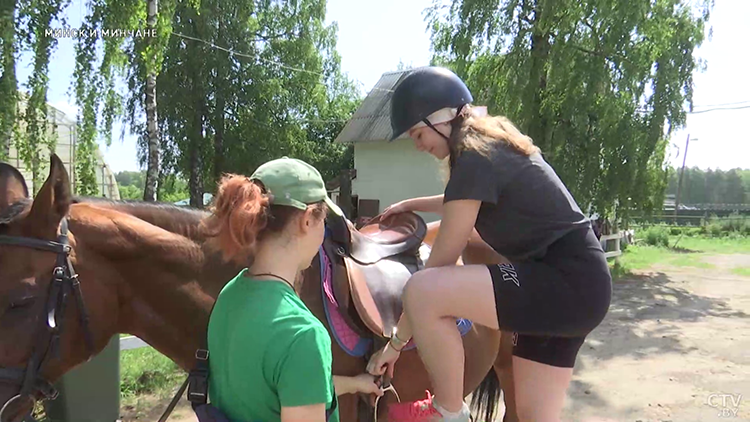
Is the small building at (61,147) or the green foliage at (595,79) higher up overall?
the green foliage at (595,79)

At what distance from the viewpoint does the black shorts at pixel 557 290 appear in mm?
1834

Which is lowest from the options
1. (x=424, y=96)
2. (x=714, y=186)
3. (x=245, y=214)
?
(x=245, y=214)

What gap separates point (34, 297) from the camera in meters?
1.68

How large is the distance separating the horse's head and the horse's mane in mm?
326

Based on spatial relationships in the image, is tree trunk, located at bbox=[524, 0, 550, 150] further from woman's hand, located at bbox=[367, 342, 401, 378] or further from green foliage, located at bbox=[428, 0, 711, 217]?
woman's hand, located at bbox=[367, 342, 401, 378]

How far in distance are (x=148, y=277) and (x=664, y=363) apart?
558cm

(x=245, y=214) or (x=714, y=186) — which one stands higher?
(x=714, y=186)

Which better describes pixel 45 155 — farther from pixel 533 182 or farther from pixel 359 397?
pixel 533 182

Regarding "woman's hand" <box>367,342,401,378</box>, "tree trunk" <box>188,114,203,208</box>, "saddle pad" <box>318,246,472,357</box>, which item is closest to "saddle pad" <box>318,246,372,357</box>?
"saddle pad" <box>318,246,472,357</box>

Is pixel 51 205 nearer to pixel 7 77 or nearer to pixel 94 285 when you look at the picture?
pixel 94 285

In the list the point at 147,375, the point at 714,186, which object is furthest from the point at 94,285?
the point at 714,186

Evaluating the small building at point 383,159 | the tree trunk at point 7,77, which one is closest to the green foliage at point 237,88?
the small building at point 383,159

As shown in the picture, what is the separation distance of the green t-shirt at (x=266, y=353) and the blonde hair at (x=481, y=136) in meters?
0.95

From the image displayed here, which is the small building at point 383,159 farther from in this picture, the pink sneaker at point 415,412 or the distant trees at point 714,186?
the distant trees at point 714,186
